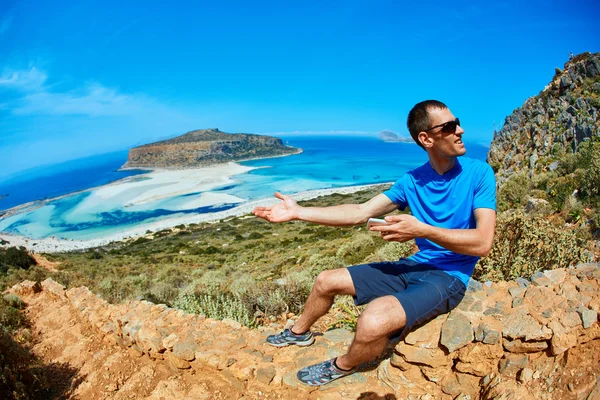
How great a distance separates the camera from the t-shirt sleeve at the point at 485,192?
2363mm

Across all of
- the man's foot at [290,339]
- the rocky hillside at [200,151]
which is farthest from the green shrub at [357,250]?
the rocky hillside at [200,151]

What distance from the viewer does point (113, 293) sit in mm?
8203

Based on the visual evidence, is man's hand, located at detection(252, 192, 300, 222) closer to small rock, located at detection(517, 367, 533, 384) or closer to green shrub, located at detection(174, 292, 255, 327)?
small rock, located at detection(517, 367, 533, 384)

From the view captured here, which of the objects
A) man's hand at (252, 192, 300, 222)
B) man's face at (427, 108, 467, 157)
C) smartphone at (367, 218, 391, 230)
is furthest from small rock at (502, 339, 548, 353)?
man's hand at (252, 192, 300, 222)

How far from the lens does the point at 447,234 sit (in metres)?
2.21

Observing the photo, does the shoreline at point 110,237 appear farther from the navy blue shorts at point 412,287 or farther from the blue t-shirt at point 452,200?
the blue t-shirt at point 452,200

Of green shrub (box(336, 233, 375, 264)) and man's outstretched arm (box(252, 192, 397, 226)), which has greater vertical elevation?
man's outstretched arm (box(252, 192, 397, 226))

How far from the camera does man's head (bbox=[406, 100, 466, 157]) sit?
252 cm

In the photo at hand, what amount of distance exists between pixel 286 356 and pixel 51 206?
89444 millimetres

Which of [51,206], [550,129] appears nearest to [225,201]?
[51,206]

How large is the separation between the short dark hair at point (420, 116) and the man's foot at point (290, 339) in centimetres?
200

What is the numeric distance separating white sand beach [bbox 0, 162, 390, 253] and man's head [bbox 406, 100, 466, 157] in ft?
146

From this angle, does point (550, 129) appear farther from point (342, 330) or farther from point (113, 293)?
point (113, 293)

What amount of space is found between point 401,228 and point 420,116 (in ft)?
3.29
